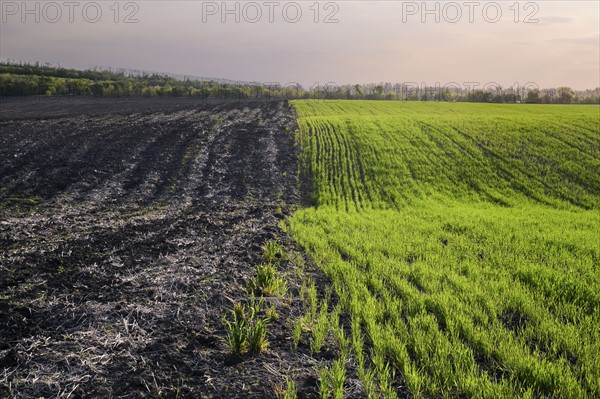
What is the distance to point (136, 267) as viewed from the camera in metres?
9.14

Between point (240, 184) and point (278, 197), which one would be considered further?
point (240, 184)

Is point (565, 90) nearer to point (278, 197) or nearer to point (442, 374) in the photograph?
point (278, 197)

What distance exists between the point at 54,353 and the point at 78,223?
789 centimetres

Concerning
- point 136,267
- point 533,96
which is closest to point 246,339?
point 136,267

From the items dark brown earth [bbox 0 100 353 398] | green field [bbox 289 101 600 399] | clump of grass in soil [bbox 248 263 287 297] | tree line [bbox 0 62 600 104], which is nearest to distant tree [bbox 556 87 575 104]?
tree line [bbox 0 62 600 104]

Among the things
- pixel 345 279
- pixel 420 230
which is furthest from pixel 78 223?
pixel 420 230

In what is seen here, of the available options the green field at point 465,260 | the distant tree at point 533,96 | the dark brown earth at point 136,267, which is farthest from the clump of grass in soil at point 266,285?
the distant tree at point 533,96

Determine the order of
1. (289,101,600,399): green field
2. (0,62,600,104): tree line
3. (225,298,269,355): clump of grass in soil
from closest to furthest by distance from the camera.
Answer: (289,101,600,399): green field, (225,298,269,355): clump of grass in soil, (0,62,600,104): tree line

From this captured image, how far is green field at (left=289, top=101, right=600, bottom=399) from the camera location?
5.54 meters

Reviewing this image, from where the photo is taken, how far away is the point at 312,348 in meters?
6.02

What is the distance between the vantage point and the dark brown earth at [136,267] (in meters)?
5.35

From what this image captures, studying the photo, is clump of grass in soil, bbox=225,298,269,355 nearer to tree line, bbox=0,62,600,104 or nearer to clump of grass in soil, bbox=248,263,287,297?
clump of grass in soil, bbox=248,263,287,297

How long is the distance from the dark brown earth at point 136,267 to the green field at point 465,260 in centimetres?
124

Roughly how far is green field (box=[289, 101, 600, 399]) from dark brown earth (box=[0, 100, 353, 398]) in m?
1.24
